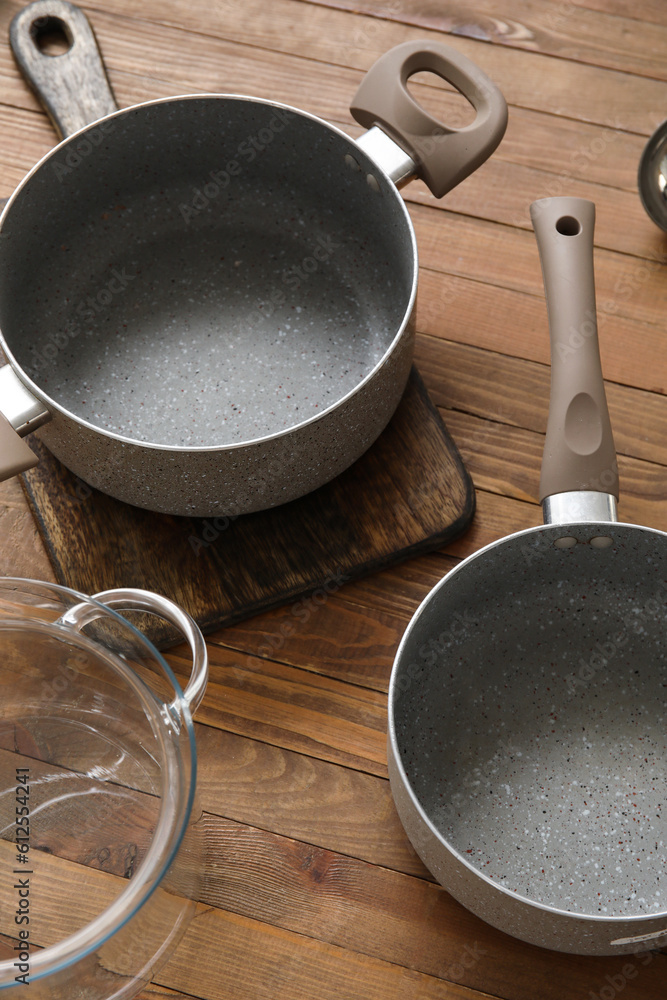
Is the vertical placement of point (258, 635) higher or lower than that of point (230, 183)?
lower

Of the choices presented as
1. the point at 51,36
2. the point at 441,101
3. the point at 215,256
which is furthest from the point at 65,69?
the point at 441,101

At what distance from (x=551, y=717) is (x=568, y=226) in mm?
321

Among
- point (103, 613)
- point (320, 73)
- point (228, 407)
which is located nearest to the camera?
point (103, 613)

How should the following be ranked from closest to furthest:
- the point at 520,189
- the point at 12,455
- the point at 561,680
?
the point at 12,455 < the point at 561,680 < the point at 520,189

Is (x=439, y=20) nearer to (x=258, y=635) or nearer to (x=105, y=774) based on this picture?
(x=258, y=635)

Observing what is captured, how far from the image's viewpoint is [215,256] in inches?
27.5

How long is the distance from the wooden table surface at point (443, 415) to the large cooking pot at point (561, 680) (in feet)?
0.11

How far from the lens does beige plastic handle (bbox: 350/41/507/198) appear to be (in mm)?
598

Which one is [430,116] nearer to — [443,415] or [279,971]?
[443,415]

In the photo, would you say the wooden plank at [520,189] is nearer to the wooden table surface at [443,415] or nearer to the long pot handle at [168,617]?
the wooden table surface at [443,415]

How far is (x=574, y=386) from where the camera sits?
551 millimetres

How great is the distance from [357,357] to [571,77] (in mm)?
326

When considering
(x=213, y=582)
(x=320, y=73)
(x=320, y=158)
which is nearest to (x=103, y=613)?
(x=213, y=582)

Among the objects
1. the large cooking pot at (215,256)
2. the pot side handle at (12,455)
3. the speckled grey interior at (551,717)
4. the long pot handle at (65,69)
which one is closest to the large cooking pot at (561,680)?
the speckled grey interior at (551,717)
